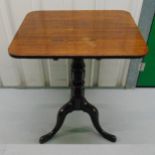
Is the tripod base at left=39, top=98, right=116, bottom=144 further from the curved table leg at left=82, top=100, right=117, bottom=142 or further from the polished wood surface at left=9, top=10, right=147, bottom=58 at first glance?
the polished wood surface at left=9, top=10, right=147, bottom=58

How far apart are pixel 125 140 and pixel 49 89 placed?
80 centimetres

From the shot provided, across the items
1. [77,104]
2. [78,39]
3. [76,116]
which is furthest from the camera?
[76,116]

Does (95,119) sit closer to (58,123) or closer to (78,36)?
(58,123)

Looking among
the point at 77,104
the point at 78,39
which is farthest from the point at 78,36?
the point at 77,104

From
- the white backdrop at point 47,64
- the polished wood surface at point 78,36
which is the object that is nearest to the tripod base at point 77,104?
the polished wood surface at point 78,36

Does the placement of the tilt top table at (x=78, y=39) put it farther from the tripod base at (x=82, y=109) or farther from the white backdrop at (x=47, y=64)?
the white backdrop at (x=47, y=64)

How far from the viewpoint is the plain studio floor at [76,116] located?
1.42 m

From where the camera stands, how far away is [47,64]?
5.48 feet

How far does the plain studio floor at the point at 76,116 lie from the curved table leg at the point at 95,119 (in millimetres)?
43

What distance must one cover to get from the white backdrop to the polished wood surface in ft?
0.73

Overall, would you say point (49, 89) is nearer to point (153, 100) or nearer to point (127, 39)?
point (153, 100)

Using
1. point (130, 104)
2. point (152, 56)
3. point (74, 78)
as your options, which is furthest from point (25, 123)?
point (152, 56)

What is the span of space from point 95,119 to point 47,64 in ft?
2.05

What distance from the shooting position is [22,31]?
101 cm
